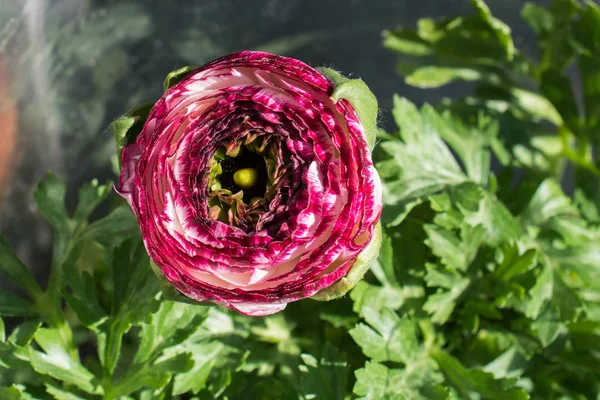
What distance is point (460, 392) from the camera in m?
0.87

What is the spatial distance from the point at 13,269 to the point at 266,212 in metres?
0.43

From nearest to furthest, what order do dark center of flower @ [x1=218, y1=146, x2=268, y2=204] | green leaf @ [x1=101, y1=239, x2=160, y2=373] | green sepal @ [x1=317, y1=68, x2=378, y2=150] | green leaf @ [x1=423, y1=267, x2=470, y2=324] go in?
green sepal @ [x1=317, y1=68, x2=378, y2=150] < dark center of flower @ [x1=218, y1=146, x2=268, y2=204] < green leaf @ [x1=101, y1=239, x2=160, y2=373] < green leaf @ [x1=423, y1=267, x2=470, y2=324]

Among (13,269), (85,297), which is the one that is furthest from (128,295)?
(13,269)

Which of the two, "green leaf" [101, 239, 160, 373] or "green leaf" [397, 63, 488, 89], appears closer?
"green leaf" [101, 239, 160, 373]

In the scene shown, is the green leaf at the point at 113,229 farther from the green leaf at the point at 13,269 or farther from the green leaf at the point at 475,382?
the green leaf at the point at 475,382

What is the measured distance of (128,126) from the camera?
558 millimetres

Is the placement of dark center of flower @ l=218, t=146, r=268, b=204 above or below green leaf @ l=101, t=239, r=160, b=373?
above

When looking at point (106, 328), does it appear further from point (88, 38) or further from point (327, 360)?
point (88, 38)

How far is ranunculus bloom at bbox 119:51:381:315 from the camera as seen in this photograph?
0.53m

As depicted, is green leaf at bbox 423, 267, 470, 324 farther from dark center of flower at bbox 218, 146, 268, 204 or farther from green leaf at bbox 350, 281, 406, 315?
dark center of flower at bbox 218, 146, 268, 204

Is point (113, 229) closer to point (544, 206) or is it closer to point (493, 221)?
point (493, 221)

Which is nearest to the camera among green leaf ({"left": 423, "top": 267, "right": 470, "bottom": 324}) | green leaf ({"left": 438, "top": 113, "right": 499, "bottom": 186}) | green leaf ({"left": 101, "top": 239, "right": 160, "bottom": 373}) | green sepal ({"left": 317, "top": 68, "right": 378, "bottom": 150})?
green sepal ({"left": 317, "top": 68, "right": 378, "bottom": 150})

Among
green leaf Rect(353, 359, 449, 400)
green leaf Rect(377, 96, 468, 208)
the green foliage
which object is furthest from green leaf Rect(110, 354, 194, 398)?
green leaf Rect(377, 96, 468, 208)

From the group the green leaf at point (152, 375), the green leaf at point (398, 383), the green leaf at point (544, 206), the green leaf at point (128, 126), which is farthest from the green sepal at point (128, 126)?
the green leaf at point (544, 206)
